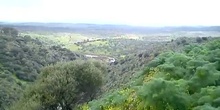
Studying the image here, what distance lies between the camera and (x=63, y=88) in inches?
1547

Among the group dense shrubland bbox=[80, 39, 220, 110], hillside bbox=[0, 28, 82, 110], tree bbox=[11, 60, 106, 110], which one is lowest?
hillside bbox=[0, 28, 82, 110]

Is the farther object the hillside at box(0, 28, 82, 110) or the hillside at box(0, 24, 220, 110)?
the hillside at box(0, 28, 82, 110)

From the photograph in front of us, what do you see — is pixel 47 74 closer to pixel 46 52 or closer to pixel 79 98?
pixel 79 98

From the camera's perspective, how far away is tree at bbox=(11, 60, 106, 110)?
38.4 m

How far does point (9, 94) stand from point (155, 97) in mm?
48068

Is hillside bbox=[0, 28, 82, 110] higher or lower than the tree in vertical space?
lower

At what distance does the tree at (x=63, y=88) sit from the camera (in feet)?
126

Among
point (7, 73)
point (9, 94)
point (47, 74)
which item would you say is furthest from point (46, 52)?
point (47, 74)

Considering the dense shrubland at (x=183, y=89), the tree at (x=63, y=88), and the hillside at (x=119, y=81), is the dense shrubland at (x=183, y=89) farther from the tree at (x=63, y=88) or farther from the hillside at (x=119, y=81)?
the tree at (x=63, y=88)

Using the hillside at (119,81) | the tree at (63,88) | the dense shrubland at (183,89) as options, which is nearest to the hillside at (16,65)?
the hillside at (119,81)

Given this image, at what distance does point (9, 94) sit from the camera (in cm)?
5775

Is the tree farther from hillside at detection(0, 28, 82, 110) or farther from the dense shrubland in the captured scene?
the dense shrubland

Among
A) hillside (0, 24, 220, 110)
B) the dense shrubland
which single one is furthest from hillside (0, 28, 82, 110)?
the dense shrubland

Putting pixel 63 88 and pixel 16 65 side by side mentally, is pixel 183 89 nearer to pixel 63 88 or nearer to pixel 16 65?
pixel 63 88
